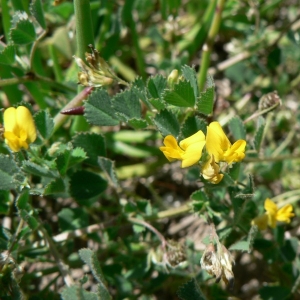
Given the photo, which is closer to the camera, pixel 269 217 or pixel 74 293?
pixel 74 293

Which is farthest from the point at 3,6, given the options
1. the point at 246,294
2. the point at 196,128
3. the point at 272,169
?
the point at 246,294

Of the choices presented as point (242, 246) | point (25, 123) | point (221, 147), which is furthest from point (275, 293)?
point (25, 123)

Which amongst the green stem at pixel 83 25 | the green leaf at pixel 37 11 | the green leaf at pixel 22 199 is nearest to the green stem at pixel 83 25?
the green stem at pixel 83 25

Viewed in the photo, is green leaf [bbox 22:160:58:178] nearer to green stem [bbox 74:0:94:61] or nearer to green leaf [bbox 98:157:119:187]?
green leaf [bbox 98:157:119:187]

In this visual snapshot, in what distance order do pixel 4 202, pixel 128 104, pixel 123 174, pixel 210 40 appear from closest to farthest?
1. pixel 128 104
2. pixel 4 202
3. pixel 210 40
4. pixel 123 174

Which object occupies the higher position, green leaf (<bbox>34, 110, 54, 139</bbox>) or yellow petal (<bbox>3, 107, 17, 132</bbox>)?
yellow petal (<bbox>3, 107, 17, 132</bbox>)

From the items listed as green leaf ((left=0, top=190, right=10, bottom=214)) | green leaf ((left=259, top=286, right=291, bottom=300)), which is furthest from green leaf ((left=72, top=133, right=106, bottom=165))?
green leaf ((left=259, top=286, right=291, bottom=300))

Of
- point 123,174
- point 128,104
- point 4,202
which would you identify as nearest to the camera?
point 128,104

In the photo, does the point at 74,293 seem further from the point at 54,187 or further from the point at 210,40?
the point at 210,40

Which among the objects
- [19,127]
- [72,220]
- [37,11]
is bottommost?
[72,220]
